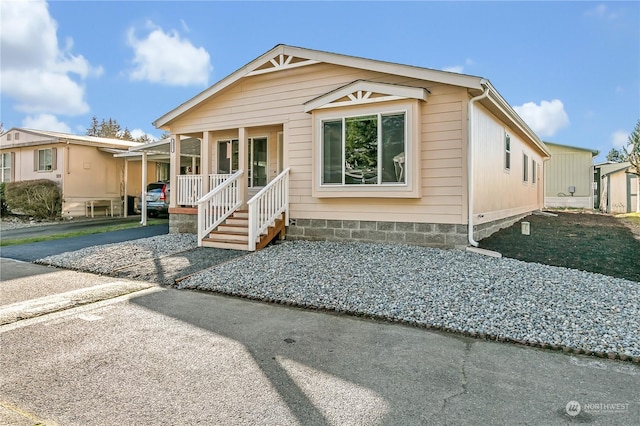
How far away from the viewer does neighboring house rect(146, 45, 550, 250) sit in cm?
749

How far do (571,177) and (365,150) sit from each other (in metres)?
19.9

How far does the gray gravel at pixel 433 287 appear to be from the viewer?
408 cm

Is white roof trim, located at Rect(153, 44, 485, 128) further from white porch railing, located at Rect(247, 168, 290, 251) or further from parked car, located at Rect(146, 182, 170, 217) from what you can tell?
parked car, located at Rect(146, 182, 170, 217)

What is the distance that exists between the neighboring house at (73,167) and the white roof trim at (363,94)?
13819 millimetres

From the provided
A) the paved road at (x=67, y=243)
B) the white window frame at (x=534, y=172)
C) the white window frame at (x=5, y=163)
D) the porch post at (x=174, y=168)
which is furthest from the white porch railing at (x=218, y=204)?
the white window frame at (x=5, y=163)

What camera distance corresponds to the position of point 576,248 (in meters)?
7.59

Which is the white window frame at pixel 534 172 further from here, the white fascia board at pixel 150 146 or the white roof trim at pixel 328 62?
the white fascia board at pixel 150 146

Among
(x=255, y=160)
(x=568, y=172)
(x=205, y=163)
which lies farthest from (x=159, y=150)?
(x=568, y=172)

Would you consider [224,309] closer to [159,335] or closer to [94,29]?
[159,335]

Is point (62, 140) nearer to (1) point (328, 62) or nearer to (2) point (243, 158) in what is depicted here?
(2) point (243, 158)

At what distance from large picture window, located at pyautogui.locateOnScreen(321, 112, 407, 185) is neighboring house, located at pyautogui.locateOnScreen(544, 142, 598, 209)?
1807 cm

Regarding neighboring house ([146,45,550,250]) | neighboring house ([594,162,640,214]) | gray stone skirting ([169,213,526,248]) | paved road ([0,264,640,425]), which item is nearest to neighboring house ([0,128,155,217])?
neighboring house ([146,45,550,250])

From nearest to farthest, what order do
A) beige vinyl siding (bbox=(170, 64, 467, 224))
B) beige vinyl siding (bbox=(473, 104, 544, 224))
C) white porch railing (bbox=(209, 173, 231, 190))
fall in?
beige vinyl siding (bbox=(170, 64, 467, 224)) < beige vinyl siding (bbox=(473, 104, 544, 224)) < white porch railing (bbox=(209, 173, 231, 190))

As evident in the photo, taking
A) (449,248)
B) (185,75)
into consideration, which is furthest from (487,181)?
(185,75)
